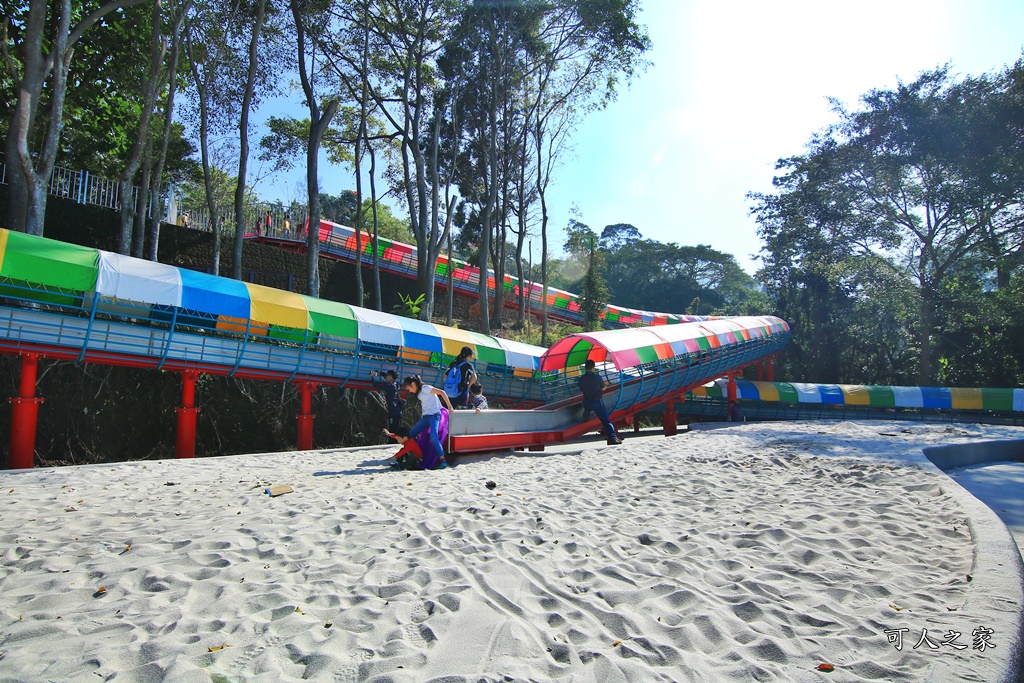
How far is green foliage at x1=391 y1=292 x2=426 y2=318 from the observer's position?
21500 mm

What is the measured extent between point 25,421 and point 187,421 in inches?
92.6

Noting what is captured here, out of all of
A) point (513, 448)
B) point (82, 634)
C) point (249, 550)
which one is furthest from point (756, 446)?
point (82, 634)

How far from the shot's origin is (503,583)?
11.5 feet

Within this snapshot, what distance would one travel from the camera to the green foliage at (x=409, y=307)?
70.5 feet

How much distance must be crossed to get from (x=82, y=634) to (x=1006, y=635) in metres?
4.23

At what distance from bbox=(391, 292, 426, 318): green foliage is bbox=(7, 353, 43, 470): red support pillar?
11.6 metres

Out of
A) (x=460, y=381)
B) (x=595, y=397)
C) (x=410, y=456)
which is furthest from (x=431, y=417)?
(x=595, y=397)

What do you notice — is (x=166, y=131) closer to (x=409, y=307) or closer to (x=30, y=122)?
(x=30, y=122)

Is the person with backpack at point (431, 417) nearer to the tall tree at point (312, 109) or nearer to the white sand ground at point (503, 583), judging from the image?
the white sand ground at point (503, 583)

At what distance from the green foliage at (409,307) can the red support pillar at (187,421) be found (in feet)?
30.9

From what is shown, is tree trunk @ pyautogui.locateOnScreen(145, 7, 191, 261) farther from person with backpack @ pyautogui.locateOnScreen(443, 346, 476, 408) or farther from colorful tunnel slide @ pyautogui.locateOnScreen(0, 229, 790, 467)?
person with backpack @ pyautogui.locateOnScreen(443, 346, 476, 408)

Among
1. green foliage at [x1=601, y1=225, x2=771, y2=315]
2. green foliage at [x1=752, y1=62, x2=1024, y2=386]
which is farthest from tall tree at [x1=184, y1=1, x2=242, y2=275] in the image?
green foliage at [x1=601, y1=225, x2=771, y2=315]

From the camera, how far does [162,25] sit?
16.5 metres

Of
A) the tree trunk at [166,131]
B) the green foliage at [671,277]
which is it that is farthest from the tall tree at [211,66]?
the green foliage at [671,277]
